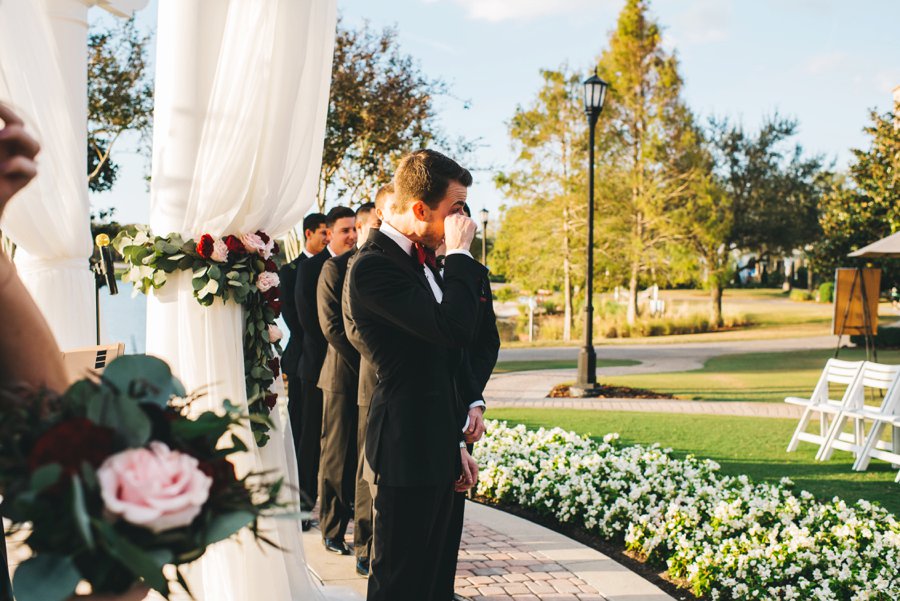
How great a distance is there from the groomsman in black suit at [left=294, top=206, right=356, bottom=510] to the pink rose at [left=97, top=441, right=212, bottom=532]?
16.4 feet

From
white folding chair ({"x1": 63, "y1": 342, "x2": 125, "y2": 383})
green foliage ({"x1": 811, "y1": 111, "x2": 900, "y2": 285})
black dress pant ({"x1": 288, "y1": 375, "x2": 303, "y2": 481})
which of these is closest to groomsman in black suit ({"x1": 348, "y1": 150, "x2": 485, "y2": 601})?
white folding chair ({"x1": 63, "y1": 342, "x2": 125, "y2": 383})

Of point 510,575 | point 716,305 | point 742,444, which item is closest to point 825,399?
point 742,444

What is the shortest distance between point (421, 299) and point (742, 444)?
7.75 meters

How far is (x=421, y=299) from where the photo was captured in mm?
3145

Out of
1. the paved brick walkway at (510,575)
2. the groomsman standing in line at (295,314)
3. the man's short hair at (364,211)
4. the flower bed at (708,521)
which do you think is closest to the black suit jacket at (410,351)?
the paved brick walkway at (510,575)

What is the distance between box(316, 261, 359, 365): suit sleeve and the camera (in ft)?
18.4

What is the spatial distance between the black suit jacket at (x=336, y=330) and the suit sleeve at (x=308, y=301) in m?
0.51

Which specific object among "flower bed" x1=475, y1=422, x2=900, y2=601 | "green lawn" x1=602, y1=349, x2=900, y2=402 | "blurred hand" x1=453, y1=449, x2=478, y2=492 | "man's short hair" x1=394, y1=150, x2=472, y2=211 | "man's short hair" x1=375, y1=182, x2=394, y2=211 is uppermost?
"man's short hair" x1=375, y1=182, x2=394, y2=211

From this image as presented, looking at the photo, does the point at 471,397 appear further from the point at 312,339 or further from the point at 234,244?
the point at 312,339

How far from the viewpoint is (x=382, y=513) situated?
3.26 meters

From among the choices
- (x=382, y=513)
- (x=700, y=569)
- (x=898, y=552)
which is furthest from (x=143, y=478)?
(x=898, y=552)

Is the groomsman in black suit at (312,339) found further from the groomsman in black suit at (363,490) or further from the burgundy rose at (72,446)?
the burgundy rose at (72,446)

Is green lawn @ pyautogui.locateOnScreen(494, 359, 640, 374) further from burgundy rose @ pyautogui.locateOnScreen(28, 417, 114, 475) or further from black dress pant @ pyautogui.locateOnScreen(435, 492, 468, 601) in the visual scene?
burgundy rose @ pyautogui.locateOnScreen(28, 417, 114, 475)

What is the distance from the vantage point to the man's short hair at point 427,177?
332 centimetres
